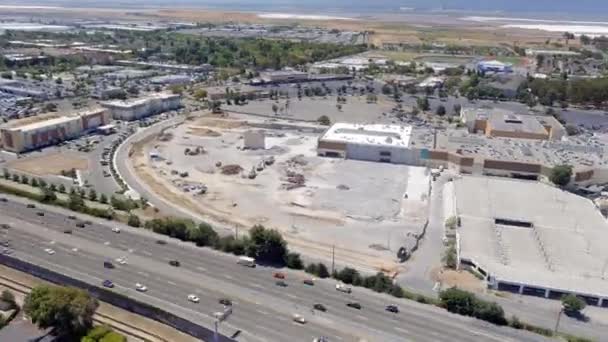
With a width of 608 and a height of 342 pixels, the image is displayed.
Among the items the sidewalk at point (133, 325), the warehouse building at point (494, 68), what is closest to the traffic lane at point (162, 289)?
the sidewalk at point (133, 325)

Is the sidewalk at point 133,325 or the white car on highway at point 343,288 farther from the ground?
the white car on highway at point 343,288

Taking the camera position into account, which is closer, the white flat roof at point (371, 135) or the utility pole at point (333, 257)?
the utility pole at point (333, 257)

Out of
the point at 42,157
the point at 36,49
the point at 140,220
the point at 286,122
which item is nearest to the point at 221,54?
the point at 36,49

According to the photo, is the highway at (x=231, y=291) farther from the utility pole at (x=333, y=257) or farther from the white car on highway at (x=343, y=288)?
the utility pole at (x=333, y=257)

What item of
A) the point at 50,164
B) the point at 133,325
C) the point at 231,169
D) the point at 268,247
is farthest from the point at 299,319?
the point at 50,164

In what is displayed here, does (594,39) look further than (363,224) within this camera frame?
Yes

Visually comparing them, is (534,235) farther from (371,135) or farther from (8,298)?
(8,298)

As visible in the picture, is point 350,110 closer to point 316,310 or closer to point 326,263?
point 326,263
